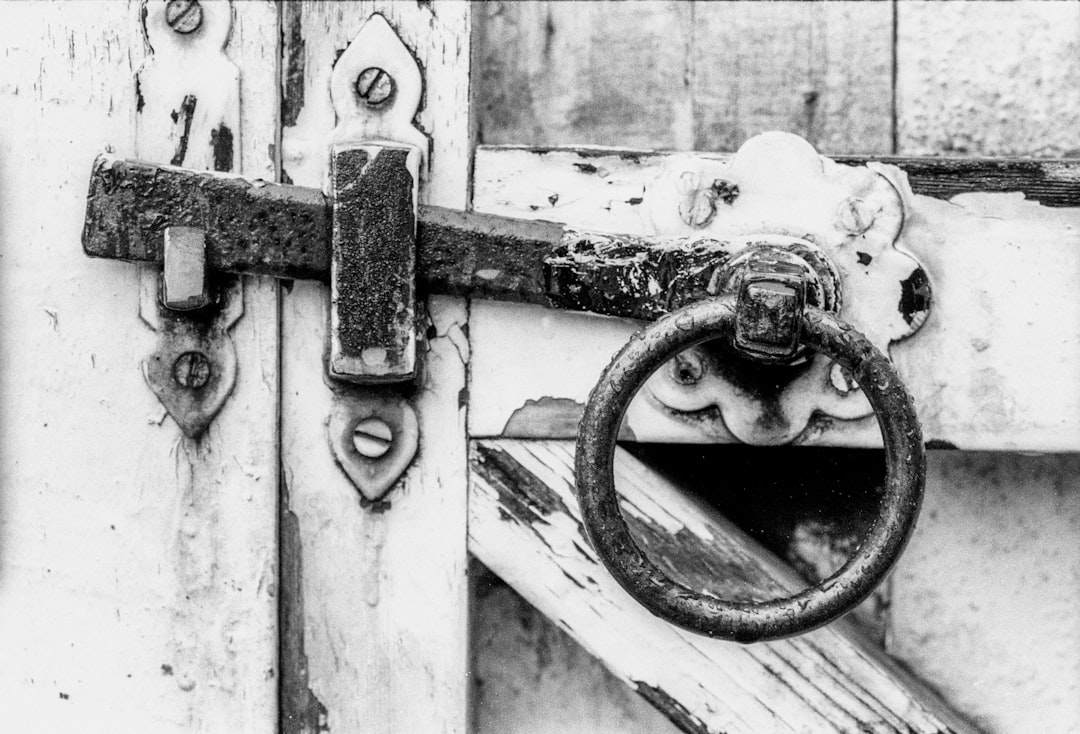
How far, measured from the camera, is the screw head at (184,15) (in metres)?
0.61

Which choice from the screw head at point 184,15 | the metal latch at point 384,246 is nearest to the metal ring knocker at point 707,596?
the metal latch at point 384,246

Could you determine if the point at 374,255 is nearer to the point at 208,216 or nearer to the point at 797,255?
the point at 208,216

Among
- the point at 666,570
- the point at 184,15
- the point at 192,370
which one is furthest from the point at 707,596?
the point at 184,15

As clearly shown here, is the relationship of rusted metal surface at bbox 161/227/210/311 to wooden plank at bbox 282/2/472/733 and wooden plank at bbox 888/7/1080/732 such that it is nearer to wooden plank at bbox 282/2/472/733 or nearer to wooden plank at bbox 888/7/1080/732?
wooden plank at bbox 282/2/472/733

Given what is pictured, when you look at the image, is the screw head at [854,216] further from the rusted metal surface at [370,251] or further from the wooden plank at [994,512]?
the rusted metal surface at [370,251]

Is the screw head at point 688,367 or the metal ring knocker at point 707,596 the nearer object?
the metal ring knocker at point 707,596

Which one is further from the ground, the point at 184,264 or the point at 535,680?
the point at 184,264

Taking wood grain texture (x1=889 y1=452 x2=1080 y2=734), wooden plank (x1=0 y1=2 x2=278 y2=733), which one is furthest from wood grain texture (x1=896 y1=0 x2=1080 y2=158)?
wooden plank (x1=0 y1=2 x2=278 y2=733)

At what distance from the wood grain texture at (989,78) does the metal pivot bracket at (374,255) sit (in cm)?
33

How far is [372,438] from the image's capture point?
0.62 metres

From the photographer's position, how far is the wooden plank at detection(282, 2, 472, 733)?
63 centimetres

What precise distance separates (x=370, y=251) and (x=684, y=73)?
0.84ft

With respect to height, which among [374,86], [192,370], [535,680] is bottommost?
[535,680]

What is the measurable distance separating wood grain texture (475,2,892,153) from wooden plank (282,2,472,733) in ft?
0.56
